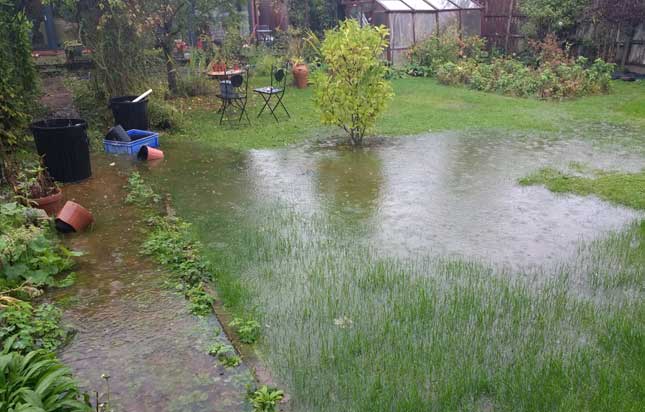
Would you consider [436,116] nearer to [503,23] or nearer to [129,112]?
[129,112]

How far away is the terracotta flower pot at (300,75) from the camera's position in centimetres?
1325

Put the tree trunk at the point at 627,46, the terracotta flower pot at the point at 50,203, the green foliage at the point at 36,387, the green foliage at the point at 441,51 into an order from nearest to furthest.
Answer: the green foliage at the point at 36,387 < the terracotta flower pot at the point at 50,203 < the tree trunk at the point at 627,46 < the green foliage at the point at 441,51

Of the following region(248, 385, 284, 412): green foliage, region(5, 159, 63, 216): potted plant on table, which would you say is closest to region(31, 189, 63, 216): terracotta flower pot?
region(5, 159, 63, 216): potted plant on table

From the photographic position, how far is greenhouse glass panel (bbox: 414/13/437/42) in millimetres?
15984

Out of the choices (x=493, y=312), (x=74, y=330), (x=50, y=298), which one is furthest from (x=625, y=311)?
(x=50, y=298)

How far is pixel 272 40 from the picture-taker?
17.4 metres

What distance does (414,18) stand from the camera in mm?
15922

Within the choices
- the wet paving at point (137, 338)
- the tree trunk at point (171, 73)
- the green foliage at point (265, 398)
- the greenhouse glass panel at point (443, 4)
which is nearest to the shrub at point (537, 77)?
the greenhouse glass panel at point (443, 4)

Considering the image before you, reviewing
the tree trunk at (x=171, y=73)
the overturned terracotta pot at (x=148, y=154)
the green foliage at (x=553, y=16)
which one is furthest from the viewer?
the green foliage at (x=553, y=16)

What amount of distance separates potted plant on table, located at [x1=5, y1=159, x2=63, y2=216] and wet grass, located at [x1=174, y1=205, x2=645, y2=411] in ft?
5.44

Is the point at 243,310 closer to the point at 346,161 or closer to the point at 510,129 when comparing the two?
the point at 346,161

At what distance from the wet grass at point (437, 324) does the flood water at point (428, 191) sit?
14.3 inches

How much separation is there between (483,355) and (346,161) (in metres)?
4.63

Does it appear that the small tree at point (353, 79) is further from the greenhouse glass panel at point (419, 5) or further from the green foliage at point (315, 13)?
the green foliage at point (315, 13)
